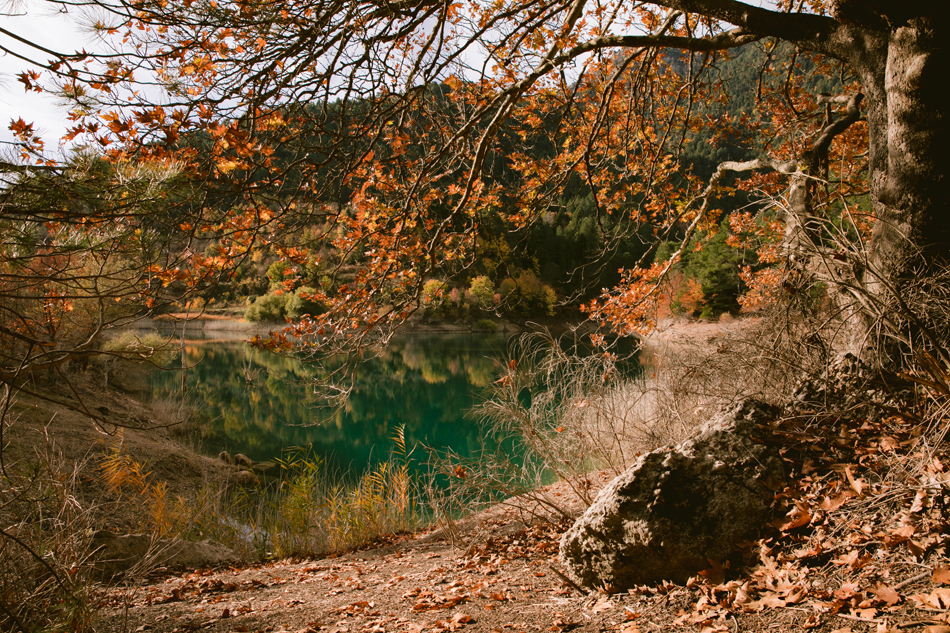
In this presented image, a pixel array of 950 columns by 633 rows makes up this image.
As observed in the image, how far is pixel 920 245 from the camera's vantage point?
10.1 ft

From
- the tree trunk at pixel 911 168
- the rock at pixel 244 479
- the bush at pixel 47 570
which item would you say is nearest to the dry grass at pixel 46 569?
the bush at pixel 47 570

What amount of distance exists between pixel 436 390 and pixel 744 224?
17.0 m

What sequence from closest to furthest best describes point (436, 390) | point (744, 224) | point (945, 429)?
point (945, 429) → point (744, 224) → point (436, 390)

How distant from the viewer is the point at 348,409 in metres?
18.8

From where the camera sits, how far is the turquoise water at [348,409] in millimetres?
13539

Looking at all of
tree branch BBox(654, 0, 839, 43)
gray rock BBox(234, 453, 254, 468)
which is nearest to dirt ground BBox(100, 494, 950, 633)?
tree branch BBox(654, 0, 839, 43)

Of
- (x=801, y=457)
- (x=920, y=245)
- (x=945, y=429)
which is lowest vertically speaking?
(x=801, y=457)

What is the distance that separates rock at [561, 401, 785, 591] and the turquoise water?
4.59 m

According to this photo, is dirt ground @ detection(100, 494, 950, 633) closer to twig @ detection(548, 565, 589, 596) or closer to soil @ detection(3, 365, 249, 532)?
twig @ detection(548, 565, 589, 596)

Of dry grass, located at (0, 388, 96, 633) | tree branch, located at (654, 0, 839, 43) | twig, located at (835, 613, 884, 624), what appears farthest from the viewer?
tree branch, located at (654, 0, 839, 43)

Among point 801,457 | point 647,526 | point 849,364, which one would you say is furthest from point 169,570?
point 849,364

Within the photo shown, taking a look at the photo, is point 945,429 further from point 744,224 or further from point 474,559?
point 744,224

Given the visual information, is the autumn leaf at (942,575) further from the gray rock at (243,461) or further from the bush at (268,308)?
the bush at (268,308)

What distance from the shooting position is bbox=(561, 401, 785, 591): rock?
8.92 feet
